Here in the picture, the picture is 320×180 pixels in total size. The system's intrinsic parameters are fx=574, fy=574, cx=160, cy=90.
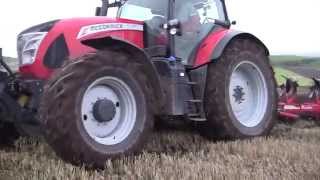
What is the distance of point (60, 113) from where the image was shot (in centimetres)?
449

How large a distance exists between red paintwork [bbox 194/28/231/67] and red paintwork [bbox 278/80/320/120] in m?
1.91

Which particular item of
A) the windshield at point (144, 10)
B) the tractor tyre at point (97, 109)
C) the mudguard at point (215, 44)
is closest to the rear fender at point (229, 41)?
the mudguard at point (215, 44)

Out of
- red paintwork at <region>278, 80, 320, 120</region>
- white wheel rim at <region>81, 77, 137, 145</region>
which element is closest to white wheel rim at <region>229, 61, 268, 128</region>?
red paintwork at <region>278, 80, 320, 120</region>

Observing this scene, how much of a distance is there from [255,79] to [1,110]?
3264 millimetres

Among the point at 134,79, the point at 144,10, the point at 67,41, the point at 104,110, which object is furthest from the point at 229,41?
the point at 104,110

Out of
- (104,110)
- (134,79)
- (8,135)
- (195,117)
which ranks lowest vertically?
(8,135)

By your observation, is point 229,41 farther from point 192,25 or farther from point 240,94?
point 240,94

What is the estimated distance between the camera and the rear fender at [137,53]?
5154mm

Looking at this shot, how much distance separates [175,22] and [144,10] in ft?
1.59

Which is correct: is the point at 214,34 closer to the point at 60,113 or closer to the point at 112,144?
the point at 112,144

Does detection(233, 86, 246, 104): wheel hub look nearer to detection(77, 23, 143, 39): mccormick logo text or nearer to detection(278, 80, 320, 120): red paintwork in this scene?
detection(278, 80, 320, 120): red paintwork

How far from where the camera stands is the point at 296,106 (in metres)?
8.51

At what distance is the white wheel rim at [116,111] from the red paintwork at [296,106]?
3.63 metres

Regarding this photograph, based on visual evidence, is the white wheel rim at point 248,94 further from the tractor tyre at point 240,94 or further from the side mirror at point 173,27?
the side mirror at point 173,27
